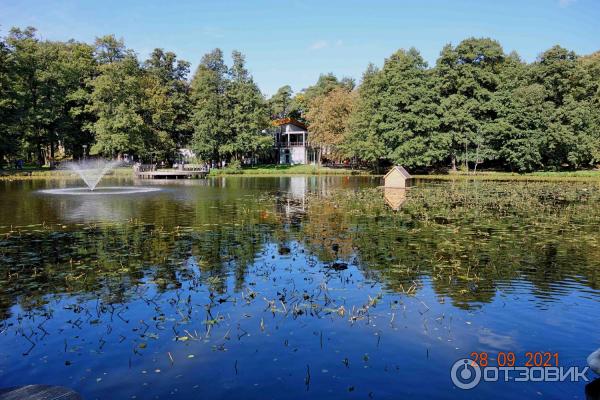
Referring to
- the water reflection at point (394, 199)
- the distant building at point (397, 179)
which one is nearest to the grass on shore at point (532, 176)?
the distant building at point (397, 179)

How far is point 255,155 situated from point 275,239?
226ft

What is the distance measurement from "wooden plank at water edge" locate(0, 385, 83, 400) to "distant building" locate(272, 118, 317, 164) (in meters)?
82.7

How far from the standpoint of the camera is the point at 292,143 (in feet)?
294

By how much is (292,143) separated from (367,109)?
26942 millimetres

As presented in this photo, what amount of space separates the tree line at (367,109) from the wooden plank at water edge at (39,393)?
5579 cm

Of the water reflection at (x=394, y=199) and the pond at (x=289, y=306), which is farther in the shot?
the water reflection at (x=394, y=199)

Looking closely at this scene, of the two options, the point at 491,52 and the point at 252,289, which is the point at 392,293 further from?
the point at 491,52

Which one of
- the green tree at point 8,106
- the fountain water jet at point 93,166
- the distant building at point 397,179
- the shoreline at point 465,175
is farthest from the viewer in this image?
the fountain water jet at point 93,166

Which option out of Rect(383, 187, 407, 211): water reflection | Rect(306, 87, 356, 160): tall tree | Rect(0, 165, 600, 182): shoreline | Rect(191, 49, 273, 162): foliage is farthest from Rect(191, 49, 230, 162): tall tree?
Rect(383, 187, 407, 211): water reflection

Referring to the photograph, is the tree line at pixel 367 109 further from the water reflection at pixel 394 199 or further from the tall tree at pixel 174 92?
the water reflection at pixel 394 199

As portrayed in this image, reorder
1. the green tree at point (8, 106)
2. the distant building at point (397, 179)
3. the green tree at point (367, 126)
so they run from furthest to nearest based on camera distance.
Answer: the green tree at point (367, 126) → the green tree at point (8, 106) → the distant building at point (397, 179)

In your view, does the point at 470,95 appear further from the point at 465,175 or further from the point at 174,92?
the point at 174,92

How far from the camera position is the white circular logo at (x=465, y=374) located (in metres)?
6.01

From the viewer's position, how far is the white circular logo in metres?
6.01
